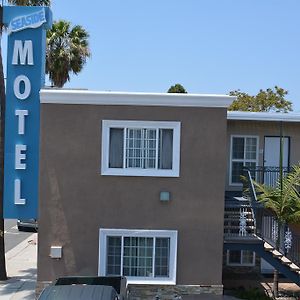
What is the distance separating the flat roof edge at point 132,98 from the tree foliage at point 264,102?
35806 millimetres

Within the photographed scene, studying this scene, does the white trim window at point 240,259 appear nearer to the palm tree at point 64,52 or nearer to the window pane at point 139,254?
the window pane at point 139,254

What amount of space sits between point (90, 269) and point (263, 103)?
128 feet

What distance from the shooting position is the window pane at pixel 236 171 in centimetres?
1739

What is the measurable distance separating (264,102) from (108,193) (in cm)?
3880

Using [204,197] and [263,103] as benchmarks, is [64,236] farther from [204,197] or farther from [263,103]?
[263,103]

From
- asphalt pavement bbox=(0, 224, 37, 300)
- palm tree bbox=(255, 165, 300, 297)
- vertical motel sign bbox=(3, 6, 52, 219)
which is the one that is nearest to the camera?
palm tree bbox=(255, 165, 300, 297)

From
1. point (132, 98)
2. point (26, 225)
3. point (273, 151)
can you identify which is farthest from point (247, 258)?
point (26, 225)

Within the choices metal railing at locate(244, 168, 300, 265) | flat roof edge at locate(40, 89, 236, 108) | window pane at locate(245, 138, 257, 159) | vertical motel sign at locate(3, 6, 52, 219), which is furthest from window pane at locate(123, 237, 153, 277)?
window pane at locate(245, 138, 257, 159)

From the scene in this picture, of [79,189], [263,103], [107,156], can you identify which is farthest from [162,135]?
[263,103]

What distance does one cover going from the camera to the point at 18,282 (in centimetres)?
1659

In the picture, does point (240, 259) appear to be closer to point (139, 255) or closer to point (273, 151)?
point (273, 151)

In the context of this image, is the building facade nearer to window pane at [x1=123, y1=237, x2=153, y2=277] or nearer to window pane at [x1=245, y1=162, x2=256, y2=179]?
window pane at [x1=123, y1=237, x2=153, y2=277]

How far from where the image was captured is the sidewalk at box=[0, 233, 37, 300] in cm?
1502

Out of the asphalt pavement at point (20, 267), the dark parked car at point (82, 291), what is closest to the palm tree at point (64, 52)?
the asphalt pavement at point (20, 267)
